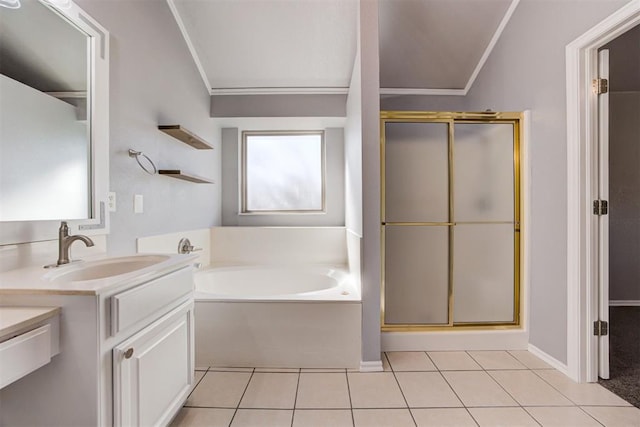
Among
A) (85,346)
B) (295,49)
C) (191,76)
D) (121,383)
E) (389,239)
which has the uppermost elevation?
(295,49)

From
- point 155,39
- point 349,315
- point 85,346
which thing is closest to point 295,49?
point 155,39

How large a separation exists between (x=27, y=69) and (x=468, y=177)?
2559 mm

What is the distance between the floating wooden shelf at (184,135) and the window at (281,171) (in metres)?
0.84

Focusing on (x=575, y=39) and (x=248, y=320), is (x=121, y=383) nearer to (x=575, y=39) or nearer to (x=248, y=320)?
(x=248, y=320)

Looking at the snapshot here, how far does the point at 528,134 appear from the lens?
7.16 ft

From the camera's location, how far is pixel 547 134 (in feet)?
6.59

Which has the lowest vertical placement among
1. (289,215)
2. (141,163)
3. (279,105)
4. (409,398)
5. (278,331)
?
(409,398)

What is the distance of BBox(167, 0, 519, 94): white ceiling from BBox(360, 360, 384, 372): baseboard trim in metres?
2.49

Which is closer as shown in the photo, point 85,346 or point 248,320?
point 85,346

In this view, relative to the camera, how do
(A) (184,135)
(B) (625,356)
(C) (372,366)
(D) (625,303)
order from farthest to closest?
(D) (625,303) < (A) (184,135) < (B) (625,356) < (C) (372,366)

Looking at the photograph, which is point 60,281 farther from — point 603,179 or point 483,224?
point 603,179

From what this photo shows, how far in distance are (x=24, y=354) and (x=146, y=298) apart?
0.37 meters

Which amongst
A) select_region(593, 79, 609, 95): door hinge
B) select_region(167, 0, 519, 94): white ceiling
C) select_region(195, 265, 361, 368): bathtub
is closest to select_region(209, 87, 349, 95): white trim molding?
select_region(167, 0, 519, 94): white ceiling

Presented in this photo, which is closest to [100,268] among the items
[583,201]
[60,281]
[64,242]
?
[64,242]
